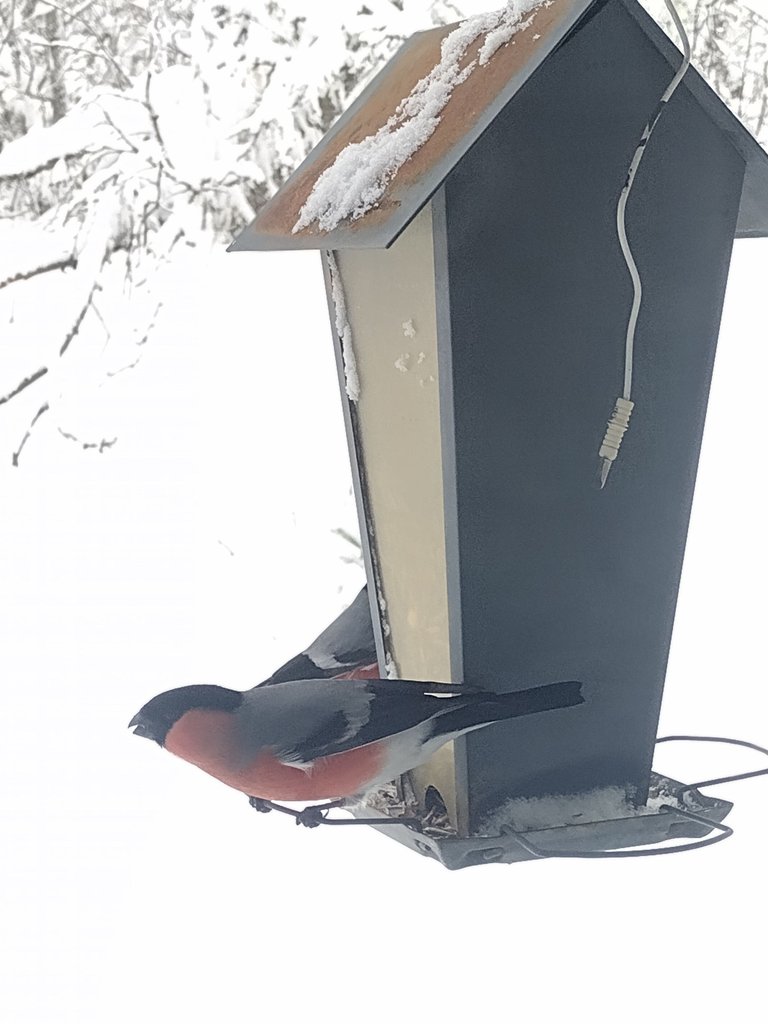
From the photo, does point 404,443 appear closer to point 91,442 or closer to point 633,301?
point 633,301

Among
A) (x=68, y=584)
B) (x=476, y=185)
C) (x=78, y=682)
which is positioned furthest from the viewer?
(x=68, y=584)

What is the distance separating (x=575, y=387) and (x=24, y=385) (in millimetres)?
1493

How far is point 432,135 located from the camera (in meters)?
0.77

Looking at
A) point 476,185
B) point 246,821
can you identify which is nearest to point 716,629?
point 246,821

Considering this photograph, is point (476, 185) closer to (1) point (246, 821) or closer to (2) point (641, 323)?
(2) point (641, 323)

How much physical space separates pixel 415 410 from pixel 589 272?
0.16 metres

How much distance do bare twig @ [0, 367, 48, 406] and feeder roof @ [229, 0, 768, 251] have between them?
1.23m

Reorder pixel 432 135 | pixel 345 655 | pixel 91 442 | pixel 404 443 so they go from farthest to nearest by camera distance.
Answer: pixel 91 442, pixel 345 655, pixel 404 443, pixel 432 135

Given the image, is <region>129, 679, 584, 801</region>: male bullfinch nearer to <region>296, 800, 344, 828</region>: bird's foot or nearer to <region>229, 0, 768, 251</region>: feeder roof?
<region>296, 800, 344, 828</region>: bird's foot

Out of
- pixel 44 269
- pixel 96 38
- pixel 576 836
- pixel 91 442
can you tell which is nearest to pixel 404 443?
pixel 576 836

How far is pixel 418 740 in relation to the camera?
829mm

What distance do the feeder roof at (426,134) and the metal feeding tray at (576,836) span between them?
0.45 m

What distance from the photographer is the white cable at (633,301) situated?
80cm

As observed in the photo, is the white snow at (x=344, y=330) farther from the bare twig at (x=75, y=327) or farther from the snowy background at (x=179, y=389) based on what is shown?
the bare twig at (x=75, y=327)
